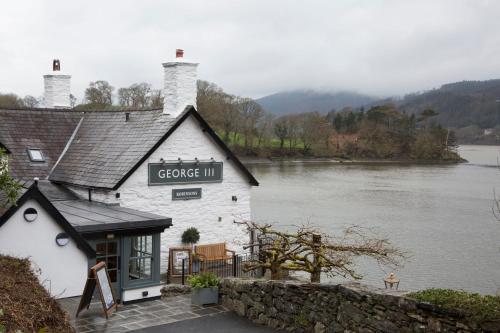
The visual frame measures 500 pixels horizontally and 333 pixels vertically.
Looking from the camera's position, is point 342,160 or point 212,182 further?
point 342,160

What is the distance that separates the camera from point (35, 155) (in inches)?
765

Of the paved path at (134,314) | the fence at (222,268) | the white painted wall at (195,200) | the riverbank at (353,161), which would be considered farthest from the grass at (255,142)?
the paved path at (134,314)

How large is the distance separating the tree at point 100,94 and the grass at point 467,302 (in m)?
54.0

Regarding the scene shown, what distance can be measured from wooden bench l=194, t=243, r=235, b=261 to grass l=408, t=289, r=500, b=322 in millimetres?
10475

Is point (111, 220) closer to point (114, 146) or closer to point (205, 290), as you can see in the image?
point (205, 290)

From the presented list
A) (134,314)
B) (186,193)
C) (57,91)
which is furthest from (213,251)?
(57,91)

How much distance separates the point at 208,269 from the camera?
1714cm

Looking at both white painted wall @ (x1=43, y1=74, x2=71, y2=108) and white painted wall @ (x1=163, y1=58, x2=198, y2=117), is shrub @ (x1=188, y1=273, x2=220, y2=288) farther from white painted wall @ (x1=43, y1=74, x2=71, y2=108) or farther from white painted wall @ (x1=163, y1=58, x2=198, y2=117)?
white painted wall @ (x1=43, y1=74, x2=71, y2=108)

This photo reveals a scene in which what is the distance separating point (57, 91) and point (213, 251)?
1032 cm

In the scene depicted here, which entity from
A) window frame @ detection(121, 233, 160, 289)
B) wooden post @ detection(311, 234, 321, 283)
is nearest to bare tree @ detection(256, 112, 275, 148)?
wooden post @ detection(311, 234, 321, 283)

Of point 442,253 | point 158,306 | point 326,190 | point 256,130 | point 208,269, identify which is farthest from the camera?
point 256,130

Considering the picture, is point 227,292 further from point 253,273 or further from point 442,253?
point 442,253

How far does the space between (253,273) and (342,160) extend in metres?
74.6

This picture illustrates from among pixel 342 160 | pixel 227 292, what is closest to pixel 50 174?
pixel 227 292
